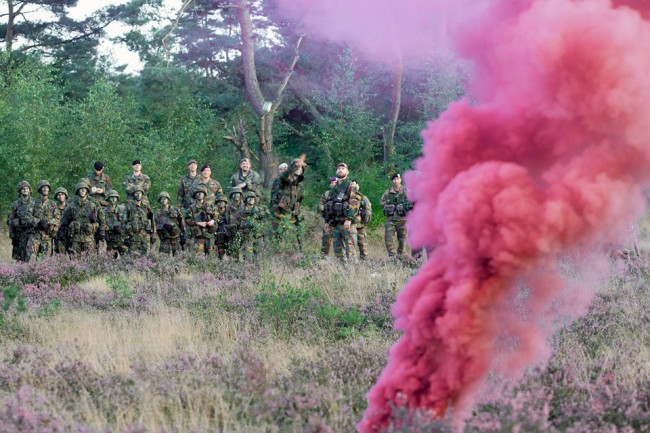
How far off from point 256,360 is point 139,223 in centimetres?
1076

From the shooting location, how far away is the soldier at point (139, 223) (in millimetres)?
17312

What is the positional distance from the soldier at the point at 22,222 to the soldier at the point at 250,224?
444 centimetres

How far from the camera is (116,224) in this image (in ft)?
58.4

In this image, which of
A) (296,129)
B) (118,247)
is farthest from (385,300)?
(296,129)

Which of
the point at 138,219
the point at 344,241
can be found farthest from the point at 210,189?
the point at 344,241

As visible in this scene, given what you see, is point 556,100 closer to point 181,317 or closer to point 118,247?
point 181,317

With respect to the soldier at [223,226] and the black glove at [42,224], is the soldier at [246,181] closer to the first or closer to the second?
the soldier at [223,226]

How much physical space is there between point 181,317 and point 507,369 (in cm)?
549

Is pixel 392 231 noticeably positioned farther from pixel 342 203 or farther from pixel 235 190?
pixel 235 190

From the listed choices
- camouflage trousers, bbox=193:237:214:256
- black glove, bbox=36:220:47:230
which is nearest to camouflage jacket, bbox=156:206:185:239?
camouflage trousers, bbox=193:237:214:256

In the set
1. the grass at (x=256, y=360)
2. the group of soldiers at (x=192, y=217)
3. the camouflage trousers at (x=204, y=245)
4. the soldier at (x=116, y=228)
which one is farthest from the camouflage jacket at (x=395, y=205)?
the soldier at (x=116, y=228)

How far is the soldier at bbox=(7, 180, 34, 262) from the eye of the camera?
55.9 ft

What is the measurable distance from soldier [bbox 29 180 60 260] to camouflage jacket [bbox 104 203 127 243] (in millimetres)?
1104

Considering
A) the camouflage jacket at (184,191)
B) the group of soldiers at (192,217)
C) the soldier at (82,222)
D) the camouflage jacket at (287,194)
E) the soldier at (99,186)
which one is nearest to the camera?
the group of soldiers at (192,217)
